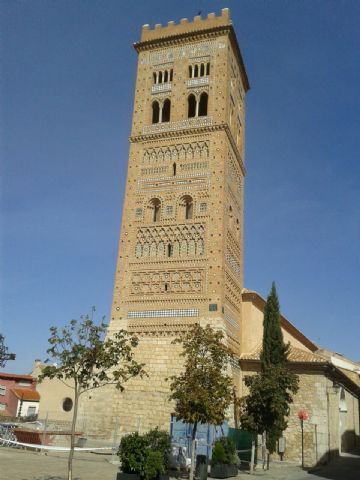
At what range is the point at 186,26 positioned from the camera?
3009 cm

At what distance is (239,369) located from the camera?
25.7 metres

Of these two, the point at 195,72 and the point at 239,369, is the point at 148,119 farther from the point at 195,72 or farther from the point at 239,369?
the point at 239,369

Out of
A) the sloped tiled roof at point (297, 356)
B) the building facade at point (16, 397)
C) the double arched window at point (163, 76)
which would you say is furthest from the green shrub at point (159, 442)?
the building facade at point (16, 397)

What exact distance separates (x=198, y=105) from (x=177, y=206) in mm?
6484

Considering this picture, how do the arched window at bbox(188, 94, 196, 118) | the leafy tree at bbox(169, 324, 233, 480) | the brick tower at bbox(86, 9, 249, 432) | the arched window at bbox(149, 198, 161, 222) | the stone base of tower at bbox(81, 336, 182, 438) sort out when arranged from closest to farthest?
the leafy tree at bbox(169, 324, 233, 480)
the stone base of tower at bbox(81, 336, 182, 438)
the brick tower at bbox(86, 9, 249, 432)
the arched window at bbox(149, 198, 161, 222)
the arched window at bbox(188, 94, 196, 118)

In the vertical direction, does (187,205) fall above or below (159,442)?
above

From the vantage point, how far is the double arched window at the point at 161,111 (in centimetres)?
2920

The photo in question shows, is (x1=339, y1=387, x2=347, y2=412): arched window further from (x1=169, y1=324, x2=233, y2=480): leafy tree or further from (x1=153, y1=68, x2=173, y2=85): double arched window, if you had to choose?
(x1=153, y1=68, x2=173, y2=85): double arched window

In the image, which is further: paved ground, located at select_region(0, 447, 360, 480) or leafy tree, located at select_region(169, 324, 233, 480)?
leafy tree, located at select_region(169, 324, 233, 480)

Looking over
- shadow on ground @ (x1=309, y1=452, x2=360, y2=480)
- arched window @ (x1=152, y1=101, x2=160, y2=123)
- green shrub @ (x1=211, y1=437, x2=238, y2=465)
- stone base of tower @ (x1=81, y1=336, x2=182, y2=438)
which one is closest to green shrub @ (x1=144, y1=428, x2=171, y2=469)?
green shrub @ (x1=211, y1=437, x2=238, y2=465)

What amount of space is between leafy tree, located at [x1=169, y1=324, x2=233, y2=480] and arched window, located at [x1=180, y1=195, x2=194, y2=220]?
38.3 feet

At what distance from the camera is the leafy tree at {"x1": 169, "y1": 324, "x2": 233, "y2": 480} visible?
1420cm

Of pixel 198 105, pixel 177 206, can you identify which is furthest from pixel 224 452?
pixel 198 105

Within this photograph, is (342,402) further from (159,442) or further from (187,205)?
(159,442)
